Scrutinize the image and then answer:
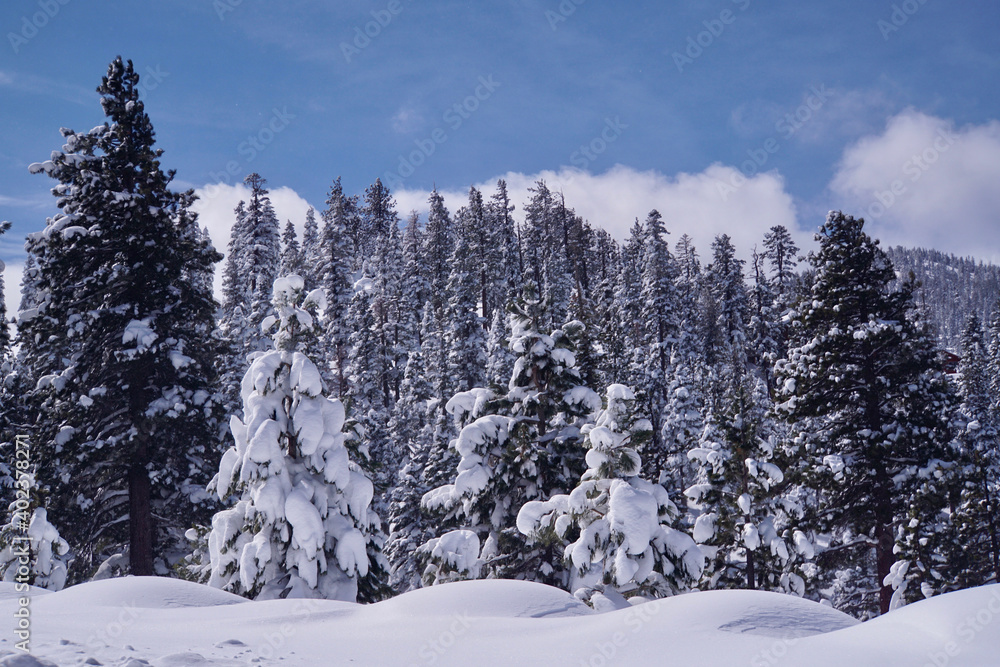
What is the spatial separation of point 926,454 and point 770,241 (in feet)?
174

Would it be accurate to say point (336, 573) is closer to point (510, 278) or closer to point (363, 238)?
point (510, 278)

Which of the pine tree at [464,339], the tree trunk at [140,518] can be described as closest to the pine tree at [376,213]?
the pine tree at [464,339]

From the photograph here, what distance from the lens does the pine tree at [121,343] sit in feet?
47.7

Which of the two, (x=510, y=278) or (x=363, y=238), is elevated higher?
(x=363, y=238)

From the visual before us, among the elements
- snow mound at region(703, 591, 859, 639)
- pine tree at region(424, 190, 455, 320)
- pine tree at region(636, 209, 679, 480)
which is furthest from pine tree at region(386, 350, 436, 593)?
pine tree at region(424, 190, 455, 320)

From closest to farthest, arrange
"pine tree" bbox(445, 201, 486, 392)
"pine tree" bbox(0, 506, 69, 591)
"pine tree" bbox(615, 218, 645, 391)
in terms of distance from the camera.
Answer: "pine tree" bbox(0, 506, 69, 591), "pine tree" bbox(445, 201, 486, 392), "pine tree" bbox(615, 218, 645, 391)

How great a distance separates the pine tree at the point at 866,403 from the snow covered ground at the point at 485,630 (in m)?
9.96

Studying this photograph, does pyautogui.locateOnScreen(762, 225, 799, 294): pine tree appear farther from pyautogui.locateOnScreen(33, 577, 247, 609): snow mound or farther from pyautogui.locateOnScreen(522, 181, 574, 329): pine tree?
pyautogui.locateOnScreen(33, 577, 247, 609): snow mound

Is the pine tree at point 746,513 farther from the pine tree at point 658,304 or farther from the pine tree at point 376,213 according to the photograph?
the pine tree at point 376,213

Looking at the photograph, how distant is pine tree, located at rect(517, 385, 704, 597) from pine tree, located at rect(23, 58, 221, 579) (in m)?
8.91

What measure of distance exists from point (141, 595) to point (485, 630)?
4.70 m

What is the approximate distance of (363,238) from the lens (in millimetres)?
87688

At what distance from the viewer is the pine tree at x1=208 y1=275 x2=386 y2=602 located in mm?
11602

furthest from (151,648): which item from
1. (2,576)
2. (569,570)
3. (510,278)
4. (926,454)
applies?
(510,278)
